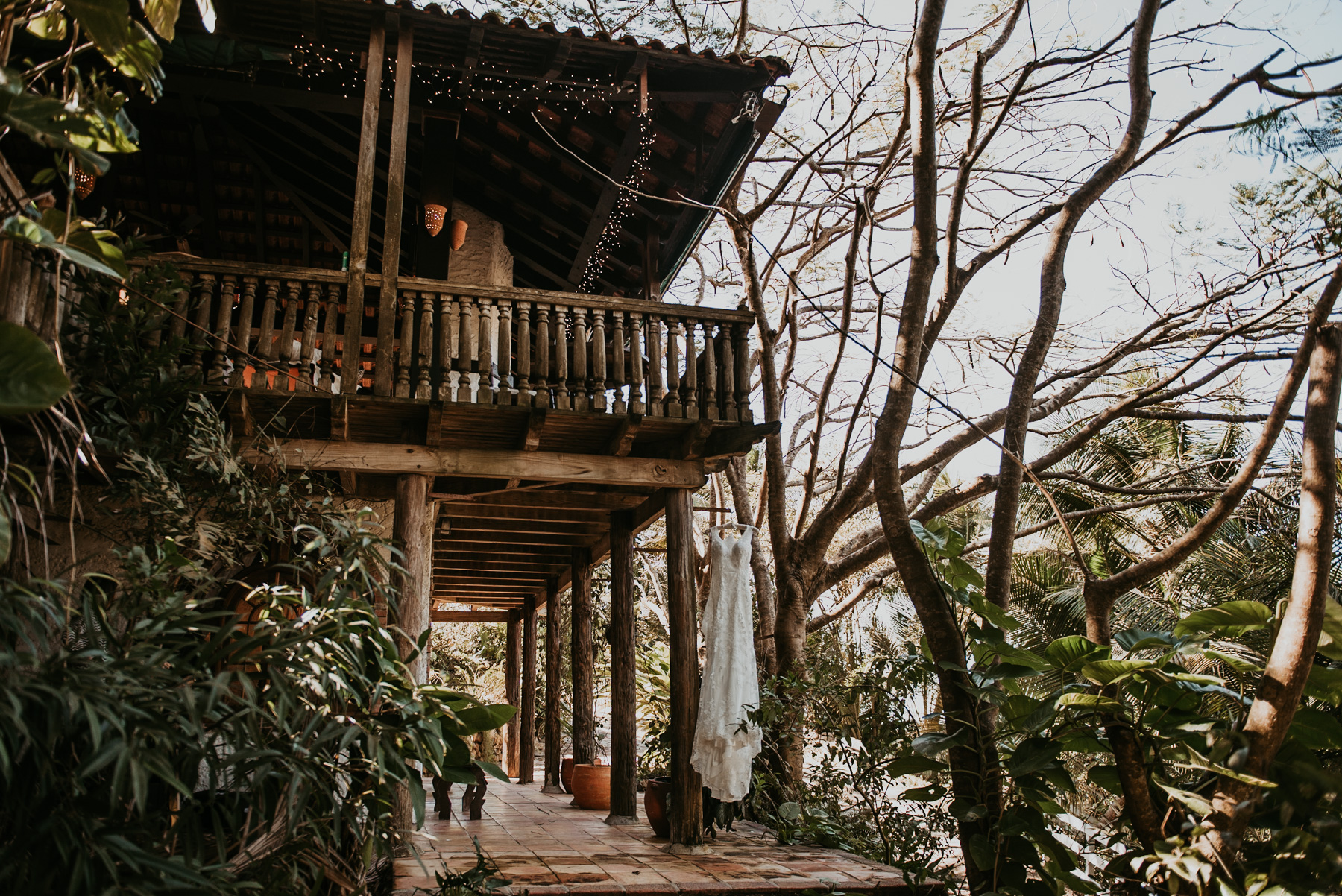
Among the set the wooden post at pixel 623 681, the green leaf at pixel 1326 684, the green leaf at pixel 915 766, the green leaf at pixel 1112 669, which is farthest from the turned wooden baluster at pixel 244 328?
the green leaf at pixel 1326 684

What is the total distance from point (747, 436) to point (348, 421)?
8.67ft

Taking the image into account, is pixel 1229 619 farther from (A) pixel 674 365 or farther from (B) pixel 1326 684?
(A) pixel 674 365

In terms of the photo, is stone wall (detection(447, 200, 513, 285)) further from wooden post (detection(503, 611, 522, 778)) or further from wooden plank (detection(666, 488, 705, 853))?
wooden post (detection(503, 611, 522, 778))

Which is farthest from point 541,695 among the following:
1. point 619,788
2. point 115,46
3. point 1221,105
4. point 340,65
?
point 115,46

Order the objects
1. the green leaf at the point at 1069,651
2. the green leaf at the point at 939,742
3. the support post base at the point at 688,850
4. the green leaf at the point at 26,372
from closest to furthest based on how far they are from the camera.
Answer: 1. the green leaf at the point at 26,372
2. the green leaf at the point at 1069,651
3. the green leaf at the point at 939,742
4. the support post base at the point at 688,850

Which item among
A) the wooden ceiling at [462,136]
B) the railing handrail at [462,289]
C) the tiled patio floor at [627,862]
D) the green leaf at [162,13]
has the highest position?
the wooden ceiling at [462,136]

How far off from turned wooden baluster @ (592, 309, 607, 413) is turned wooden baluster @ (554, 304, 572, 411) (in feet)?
0.59

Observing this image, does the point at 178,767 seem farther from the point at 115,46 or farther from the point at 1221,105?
the point at 1221,105

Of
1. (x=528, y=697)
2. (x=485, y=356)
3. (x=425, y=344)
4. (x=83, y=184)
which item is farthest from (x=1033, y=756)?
(x=528, y=697)

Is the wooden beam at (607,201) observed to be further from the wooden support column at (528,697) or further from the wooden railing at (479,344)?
the wooden support column at (528,697)

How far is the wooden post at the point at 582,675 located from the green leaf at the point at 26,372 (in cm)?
693

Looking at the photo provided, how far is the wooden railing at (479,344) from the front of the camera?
5770 millimetres

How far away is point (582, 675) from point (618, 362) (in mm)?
4007

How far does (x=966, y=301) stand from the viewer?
12664 millimetres
